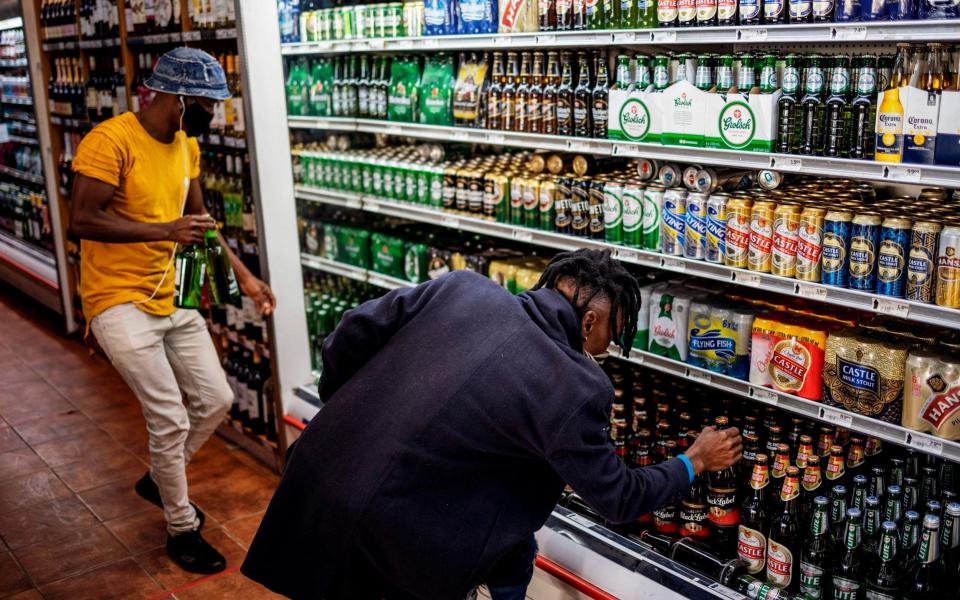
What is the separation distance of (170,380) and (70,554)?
1.00 metres

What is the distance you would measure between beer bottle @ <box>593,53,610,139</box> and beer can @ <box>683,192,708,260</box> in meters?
0.45

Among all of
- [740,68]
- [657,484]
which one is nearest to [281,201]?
[740,68]

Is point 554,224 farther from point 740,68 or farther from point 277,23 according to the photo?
point 277,23

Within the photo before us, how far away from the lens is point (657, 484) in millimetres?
2178

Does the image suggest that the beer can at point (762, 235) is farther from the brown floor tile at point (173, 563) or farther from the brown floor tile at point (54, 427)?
the brown floor tile at point (54, 427)

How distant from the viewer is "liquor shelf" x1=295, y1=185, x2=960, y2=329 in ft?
8.13

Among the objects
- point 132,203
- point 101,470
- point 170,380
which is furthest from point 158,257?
point 101,470

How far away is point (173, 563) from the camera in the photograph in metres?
3.87

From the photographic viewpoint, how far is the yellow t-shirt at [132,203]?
135 inches

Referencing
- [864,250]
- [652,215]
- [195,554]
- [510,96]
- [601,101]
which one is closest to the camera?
[864,250]

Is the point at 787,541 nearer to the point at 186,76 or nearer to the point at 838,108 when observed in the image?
the point at 838,108

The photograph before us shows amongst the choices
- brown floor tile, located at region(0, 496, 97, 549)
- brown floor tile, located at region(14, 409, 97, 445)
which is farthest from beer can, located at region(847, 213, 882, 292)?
brown floor tile, located at region(14, 409, 97, 445)

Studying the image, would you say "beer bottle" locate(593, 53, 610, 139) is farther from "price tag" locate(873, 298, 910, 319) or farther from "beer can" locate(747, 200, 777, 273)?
"price tag" locate(873, 298, 910, 319)

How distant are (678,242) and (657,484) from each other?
44.7 inches
